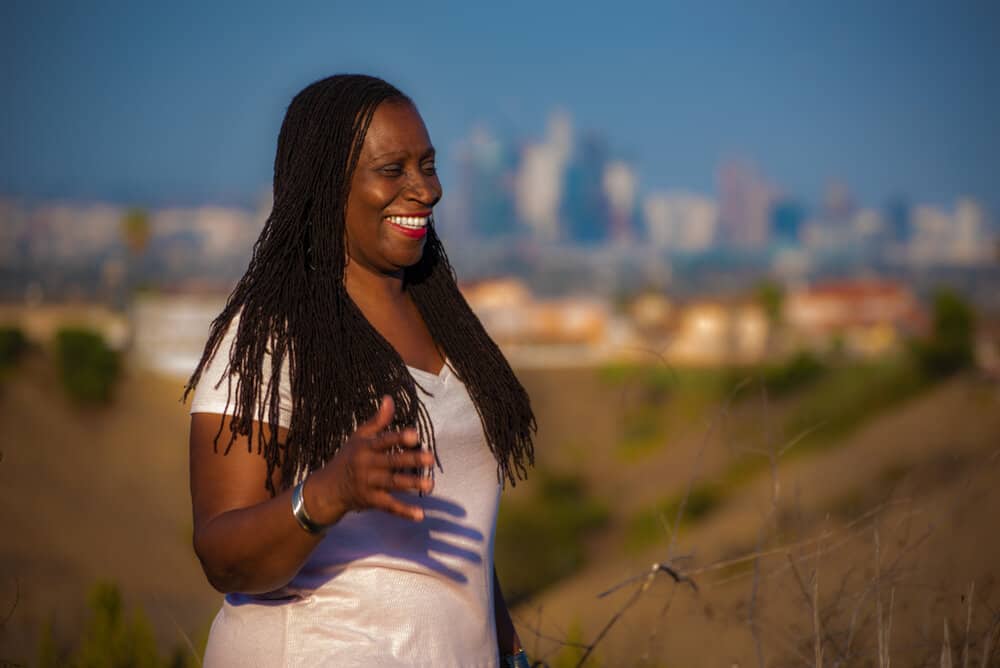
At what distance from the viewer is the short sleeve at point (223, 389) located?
1.99 metres

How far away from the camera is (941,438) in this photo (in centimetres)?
2569

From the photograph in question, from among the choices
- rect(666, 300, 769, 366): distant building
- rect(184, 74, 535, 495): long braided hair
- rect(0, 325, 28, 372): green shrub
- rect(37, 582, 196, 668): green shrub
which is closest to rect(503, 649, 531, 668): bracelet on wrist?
rect(184, 74, 535, 495): long braided hair

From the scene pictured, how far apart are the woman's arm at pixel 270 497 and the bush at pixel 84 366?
43.7 metres

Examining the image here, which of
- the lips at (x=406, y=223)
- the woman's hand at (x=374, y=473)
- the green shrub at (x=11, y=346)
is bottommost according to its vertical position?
the green shrub at (x=11, y=346)

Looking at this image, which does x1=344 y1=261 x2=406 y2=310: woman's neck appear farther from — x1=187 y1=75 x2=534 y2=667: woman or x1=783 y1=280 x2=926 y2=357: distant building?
x1=783 y1=280 x2=926 y2=357: distant building

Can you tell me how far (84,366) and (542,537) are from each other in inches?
909

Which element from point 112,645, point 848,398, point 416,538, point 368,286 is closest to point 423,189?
point 368,286

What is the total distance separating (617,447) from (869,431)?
1905 centimetres

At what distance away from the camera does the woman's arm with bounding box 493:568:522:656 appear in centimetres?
249

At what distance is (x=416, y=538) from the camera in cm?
213

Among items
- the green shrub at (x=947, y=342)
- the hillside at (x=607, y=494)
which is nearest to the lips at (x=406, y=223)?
the hillside at (x=607, y=494)

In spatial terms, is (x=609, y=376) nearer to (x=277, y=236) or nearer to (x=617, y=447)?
(x=617, y=447)

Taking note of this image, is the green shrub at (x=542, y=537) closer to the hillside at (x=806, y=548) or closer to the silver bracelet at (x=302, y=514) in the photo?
the hillside at (x=806, y=548)

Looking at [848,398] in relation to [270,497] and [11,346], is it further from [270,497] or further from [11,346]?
[270,497]
